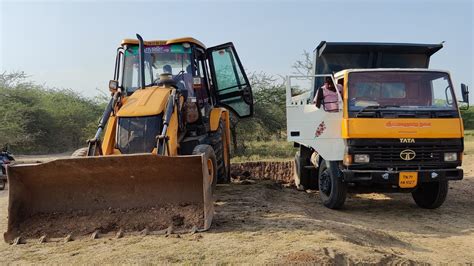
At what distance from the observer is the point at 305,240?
15.8ft

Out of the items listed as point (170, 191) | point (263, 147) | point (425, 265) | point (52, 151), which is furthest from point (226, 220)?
point (52, 151)

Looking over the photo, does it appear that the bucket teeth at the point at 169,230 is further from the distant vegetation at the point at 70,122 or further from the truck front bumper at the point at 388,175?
the distant vegetation at the point at 70,122

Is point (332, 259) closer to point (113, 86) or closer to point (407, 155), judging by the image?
point (407, 155)

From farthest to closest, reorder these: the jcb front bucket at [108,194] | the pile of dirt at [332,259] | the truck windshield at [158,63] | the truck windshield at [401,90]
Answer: the truck windshield at [158,63] → the truck windshield at [401,90] → the jcb front bucket at [108,194] → the pile of dirt at [332,259]

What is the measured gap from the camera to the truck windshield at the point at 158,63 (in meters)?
8.06

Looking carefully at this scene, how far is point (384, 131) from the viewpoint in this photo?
22.7ft

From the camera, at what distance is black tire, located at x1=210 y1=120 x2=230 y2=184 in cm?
820

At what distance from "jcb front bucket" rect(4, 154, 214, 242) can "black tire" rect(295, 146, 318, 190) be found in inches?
161

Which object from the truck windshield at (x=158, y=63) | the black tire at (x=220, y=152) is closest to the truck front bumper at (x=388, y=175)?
the black tire at (x=220, y=152)

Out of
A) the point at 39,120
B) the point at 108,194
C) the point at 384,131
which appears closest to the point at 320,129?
the point at 384,131

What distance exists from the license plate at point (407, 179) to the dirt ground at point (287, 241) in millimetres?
584

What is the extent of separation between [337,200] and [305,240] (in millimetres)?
2866

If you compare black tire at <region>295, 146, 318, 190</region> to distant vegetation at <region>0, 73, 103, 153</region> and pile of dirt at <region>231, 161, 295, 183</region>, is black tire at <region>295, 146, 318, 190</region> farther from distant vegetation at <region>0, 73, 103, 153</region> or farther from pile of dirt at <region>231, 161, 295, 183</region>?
distant vegetation at <region>0, 73, 103, 153</region>

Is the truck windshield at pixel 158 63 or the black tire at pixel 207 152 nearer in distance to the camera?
the black tire at pixel 207 152
